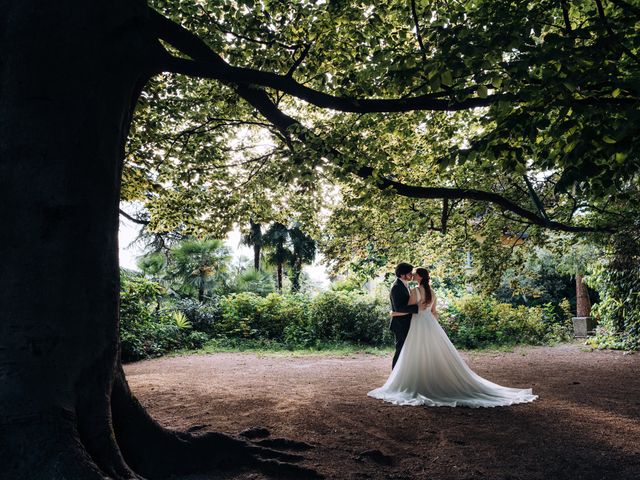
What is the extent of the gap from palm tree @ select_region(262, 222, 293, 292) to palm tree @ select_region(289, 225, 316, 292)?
0.45m

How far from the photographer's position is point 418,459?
14.5 ft

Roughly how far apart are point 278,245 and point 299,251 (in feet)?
5.32

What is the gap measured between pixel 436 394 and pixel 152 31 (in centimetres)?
647

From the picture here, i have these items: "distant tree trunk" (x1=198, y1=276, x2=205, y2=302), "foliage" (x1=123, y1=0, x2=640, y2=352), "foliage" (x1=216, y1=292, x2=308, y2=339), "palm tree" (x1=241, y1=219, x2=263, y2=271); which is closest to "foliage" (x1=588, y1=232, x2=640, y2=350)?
"foliage" (x1=123, y1=0, x2=640, y2=352)

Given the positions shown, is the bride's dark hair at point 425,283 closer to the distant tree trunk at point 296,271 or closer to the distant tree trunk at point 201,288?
the distant tree trunk at point 201,288

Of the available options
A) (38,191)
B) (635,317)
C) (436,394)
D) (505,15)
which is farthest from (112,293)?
(635,317)

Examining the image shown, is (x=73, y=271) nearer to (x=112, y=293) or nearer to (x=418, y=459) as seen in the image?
(x=112, y=293)

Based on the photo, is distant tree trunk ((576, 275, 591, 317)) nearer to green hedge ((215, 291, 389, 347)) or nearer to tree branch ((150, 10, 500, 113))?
green hedge ((215, 291, 389, 347))

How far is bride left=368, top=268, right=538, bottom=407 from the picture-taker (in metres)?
7.02

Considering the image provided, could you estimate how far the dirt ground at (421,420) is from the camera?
4.23 metres

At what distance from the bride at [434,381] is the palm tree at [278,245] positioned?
979 inches

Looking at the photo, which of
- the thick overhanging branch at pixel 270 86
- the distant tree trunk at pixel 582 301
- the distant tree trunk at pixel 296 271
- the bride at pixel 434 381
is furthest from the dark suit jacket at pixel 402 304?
the distant tree trunk at pixel 296 271

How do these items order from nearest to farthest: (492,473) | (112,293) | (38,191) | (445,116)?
(38,191) < (112,293) < (492,473) < (445,116)

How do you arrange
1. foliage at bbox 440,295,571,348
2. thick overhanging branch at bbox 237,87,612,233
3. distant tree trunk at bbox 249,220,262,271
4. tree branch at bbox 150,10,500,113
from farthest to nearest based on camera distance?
distant tree trunk at bbox 249,220,262,271
foliage at bbox 440,295,571,348
thick overhanging branch at bbox 237,87,612,233
tree branch at bbox 150,10,500,113
